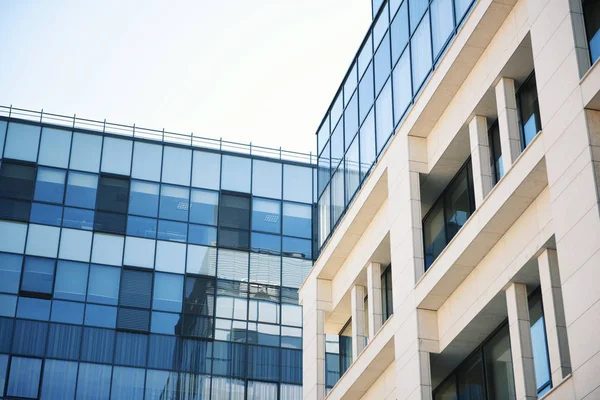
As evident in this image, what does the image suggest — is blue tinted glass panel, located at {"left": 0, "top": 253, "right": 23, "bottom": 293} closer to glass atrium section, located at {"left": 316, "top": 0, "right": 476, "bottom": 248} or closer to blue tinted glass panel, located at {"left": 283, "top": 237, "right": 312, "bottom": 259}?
blue tinted glass panel, located at {"left": 283, "top": 237, "right": 312, "bottom": 259}

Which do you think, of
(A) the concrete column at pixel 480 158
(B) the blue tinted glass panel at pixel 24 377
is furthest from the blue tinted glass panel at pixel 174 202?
(A) the concrete column at pixel 480 158

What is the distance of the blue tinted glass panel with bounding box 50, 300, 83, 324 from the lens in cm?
5128

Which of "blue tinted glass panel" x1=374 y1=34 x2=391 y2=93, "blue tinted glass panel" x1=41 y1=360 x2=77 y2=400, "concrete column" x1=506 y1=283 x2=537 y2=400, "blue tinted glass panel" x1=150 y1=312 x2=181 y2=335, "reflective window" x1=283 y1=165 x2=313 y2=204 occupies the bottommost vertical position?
"concrete column" x1=506 y1=283 x2=537 y2=400

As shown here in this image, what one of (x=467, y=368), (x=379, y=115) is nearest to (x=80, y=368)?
(x=379, y=115)

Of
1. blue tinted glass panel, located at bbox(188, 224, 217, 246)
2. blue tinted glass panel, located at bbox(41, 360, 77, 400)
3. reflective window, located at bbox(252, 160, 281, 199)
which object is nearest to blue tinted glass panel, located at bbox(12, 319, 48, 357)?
blue tinted glass panel, located at bbox(41, 360, 77, 400)

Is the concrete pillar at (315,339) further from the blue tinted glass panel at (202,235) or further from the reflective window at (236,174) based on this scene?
the reflective window at (236,174)

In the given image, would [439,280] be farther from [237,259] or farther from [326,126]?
[237,259]

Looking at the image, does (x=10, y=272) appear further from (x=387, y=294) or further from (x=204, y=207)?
(x=387, y=294)

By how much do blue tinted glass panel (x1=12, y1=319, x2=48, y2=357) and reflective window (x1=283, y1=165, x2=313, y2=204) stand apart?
49.8ft

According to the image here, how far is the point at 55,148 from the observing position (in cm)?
5491

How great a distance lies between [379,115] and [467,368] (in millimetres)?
10529

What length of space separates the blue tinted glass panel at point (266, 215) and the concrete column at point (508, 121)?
29.8 metres

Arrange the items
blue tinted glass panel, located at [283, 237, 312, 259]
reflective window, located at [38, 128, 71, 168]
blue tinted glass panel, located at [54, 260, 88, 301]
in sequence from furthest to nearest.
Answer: blue tinted glass panel, located at [283, 237, 312, 259]
reflective window, located at [38, 128, 71, 168]
blue tinted glass panel, located at [54, 260, 88, 301]

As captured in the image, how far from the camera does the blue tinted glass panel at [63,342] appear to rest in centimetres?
5075
